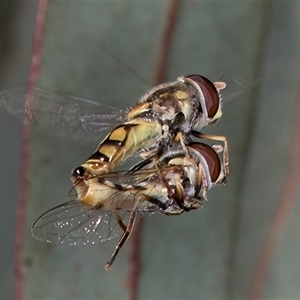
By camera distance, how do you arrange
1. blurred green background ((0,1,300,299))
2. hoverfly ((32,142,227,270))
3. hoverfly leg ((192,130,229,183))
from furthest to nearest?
blurred green background ((0,1,300,299)), hoverfly leg ((192,130,229,183)), hoverfly ((32,142,227,270))

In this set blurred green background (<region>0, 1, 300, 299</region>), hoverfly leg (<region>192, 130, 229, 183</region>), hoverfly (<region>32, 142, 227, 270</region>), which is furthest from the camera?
blurred green background (<region>0, 1, 300, 299</region>)

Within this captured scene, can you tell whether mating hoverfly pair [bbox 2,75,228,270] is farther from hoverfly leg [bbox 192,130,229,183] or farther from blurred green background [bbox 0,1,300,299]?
blurred green background [bbox 0,1,300,299]

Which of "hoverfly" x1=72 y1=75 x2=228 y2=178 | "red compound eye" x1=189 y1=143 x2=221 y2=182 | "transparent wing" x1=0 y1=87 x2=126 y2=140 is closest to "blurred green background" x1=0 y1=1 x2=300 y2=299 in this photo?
"transparent wing" x1=0 y1=87 x2=126 y2=140

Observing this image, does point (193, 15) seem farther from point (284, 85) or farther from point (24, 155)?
point (24, 155)

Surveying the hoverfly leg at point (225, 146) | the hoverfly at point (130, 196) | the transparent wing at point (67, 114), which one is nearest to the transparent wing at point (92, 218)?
the hoverfly at point (130, 196)

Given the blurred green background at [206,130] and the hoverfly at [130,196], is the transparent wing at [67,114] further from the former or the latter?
the hoverfly at [130,196]

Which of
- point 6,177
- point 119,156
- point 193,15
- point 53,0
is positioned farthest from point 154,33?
point 6,177

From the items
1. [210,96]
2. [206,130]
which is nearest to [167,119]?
[210,96]
